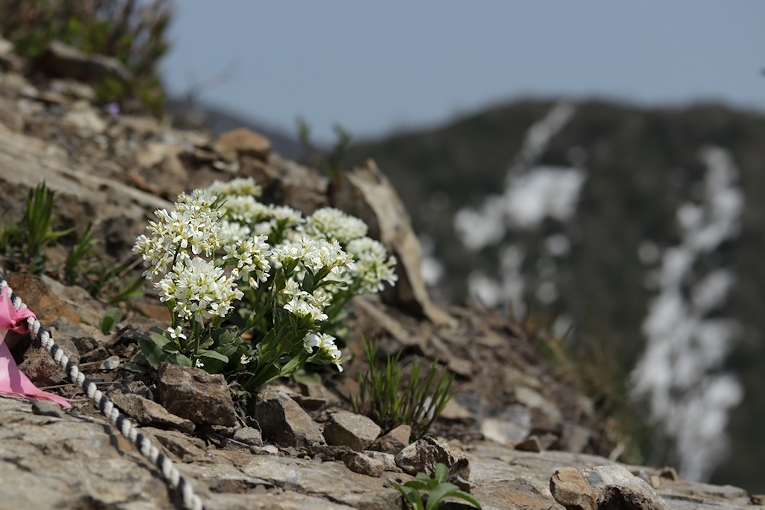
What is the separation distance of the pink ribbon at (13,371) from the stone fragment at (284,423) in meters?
0.79

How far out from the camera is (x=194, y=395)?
2.98m

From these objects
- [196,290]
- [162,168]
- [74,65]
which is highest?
[74,65]

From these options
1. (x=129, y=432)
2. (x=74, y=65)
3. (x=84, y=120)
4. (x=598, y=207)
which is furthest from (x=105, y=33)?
(x=598, y=207)

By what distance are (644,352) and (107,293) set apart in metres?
49.5

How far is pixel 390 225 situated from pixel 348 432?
→ 3314 millimetres

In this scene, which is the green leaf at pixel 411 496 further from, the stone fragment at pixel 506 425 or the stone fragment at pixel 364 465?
the stone fragment at pixel 506 425

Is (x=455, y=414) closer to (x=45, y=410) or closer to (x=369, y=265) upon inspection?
(x=369, y=265)

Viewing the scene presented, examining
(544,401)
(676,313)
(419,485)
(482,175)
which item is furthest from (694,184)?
(419,485)

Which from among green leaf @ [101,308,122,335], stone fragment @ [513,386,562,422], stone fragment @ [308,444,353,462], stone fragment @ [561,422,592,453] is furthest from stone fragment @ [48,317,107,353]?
stone fragment @ [513,386,562,422]

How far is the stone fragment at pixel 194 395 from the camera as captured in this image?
298 cm

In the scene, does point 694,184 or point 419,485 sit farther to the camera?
point 694,184

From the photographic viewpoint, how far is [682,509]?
138 inches

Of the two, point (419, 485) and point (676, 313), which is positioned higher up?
point (676, 313)

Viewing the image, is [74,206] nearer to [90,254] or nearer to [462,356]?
[90,254]
